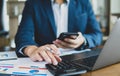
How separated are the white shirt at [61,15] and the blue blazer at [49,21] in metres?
0.03

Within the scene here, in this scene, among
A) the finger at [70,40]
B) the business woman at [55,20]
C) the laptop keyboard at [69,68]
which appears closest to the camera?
the laptop keyboard at [69,68]

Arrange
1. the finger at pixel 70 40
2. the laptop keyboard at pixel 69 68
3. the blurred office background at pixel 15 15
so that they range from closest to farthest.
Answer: the laptop keyboard at pixel 69 68 → the finger at pixel 70 40 → the blurred office background at pixel 15 15

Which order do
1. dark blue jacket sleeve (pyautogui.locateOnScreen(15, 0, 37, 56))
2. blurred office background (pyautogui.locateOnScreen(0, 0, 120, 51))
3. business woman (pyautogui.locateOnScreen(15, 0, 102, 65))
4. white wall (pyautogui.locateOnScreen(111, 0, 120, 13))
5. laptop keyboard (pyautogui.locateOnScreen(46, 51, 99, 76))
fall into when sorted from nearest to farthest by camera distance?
laptop keyboard (pyautogui.locateOnScreen(46, 51, 99, 76)) → dark blue jacket sleeve (pyautogui.locateOnScreen(15, 0, 37, 56)) → business woman (pyautogui.locateOnScreen(15, 0, 102, 65)) → blurred office background (pyautogui.locateOnScreen(0, 0, 120, 51)) → white wall (pyautogui.locateOnScreen(111, 0, 120, 13))

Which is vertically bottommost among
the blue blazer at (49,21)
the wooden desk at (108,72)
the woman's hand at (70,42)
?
the wooden desk at (108,72)

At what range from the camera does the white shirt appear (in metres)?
1.45

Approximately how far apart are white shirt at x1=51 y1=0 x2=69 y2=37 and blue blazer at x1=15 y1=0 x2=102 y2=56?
0.09 feet

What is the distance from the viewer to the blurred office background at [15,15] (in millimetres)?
3154

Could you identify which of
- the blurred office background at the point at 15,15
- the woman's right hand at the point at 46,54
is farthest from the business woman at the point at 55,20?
the blurred office background at the point at 15,15

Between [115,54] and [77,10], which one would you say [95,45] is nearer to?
[77,10]

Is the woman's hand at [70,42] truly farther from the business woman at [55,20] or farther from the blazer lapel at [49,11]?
the blazer lapel at [49,11]

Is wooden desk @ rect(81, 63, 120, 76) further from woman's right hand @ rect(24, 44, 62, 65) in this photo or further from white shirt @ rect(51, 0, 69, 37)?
white shirt @ rect(51, 0, 69, 37)

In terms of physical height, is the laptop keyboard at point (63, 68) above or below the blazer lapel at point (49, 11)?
below

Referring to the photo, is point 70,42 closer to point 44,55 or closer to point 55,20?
point 44,55

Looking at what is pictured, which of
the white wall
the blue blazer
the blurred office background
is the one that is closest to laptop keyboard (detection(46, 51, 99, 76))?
the blue blazer
